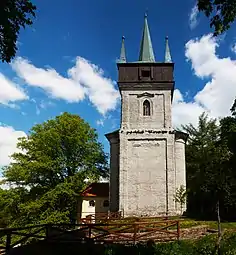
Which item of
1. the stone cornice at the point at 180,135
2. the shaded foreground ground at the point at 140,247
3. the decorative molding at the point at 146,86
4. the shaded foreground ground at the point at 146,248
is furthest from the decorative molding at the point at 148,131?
the shaded foreground ground at the point at 146,248

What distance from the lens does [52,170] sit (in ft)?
86.4

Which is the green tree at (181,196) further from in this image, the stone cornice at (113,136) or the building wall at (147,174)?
the stone cornice at (113,136)

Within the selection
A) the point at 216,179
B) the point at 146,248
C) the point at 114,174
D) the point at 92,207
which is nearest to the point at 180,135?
the point at 114,174

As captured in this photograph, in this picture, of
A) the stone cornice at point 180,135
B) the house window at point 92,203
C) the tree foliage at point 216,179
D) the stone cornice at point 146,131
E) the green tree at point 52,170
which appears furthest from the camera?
the house window at point 92,203

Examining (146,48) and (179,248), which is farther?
(146,48)

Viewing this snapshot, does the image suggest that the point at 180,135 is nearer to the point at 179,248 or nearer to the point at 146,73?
the point at 146,73

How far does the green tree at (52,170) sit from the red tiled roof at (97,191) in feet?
6.08

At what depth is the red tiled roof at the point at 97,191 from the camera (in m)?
29.8

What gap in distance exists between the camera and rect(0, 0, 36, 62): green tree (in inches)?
266

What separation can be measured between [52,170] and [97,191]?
20.4ft

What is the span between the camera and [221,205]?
21.3 meters

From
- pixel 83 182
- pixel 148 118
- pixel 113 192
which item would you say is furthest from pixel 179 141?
pixel 83 182

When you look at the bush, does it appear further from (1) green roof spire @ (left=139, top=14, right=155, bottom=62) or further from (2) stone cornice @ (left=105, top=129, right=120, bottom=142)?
(1) green roof spire @ (left=139, top=14, right=155, bottom=62)

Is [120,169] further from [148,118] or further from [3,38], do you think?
[3,38]
